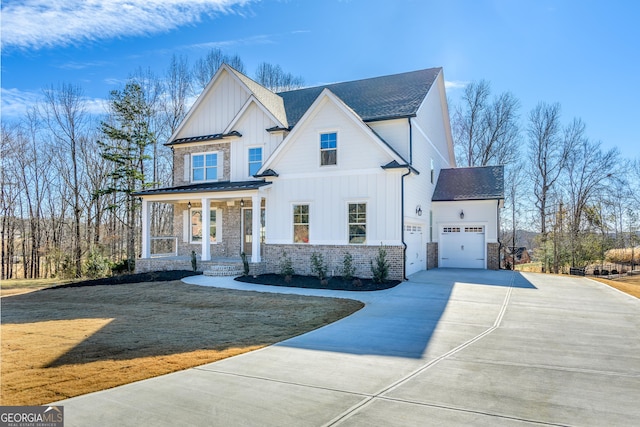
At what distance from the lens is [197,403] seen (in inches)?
169

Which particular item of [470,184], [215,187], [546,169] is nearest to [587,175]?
[546,169]

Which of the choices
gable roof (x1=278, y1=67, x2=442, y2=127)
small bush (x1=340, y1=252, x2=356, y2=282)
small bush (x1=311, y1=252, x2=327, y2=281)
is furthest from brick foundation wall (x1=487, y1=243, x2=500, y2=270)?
small bush (x1=311, y1=252, x2=327, y2=281)

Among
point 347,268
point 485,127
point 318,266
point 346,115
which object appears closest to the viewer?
point 347,268

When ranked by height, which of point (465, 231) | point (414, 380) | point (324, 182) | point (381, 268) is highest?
point (324, 182)

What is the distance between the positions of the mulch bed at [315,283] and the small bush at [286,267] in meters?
0.20

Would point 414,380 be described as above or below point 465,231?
below

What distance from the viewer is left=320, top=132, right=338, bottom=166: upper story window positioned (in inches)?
633

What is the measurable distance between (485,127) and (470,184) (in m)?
16.2

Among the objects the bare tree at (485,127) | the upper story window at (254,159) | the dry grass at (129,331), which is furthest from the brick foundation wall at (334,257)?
the bare tree at (485,127)

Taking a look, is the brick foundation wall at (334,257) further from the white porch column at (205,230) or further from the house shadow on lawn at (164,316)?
the house shadow on lawn at (164,316)

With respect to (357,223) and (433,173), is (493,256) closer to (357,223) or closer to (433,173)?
(433,173)

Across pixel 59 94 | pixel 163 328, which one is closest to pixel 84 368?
pixel 163 328

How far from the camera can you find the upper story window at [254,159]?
19500mm

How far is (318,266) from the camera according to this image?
15.4 meters
